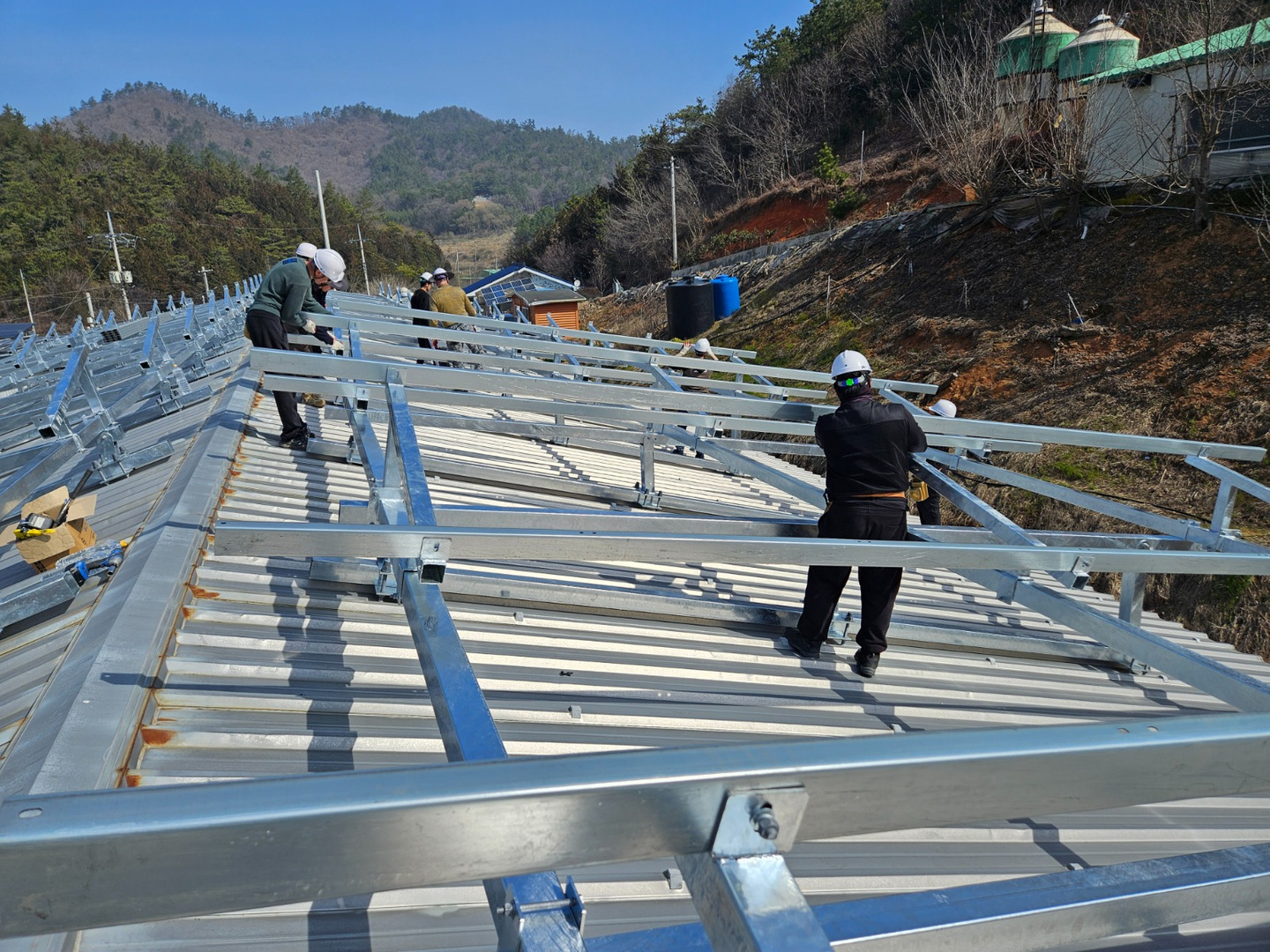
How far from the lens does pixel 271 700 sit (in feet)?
9.78

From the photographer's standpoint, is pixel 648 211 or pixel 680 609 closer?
pixel 680 609

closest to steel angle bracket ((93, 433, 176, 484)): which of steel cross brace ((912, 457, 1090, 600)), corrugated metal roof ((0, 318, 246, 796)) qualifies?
corrugated metal roof ((0, 318, 246, 796))

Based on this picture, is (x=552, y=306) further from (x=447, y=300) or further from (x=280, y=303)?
(x=280, y=303)

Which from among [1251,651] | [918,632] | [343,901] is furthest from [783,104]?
[343,901]

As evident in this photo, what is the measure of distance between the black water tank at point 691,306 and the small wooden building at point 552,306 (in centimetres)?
831

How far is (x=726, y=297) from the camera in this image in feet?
98.5

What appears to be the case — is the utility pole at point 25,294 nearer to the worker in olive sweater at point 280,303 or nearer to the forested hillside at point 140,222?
the forested hillside at point 140,222

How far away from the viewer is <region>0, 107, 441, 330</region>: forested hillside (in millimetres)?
68562

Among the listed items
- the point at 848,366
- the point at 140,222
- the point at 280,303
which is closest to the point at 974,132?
the point at 848,366

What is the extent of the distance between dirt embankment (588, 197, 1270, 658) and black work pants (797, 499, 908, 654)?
737cm

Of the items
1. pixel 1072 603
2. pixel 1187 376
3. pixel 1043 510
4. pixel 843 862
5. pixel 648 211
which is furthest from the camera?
pixel 648 211

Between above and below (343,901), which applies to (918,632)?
below

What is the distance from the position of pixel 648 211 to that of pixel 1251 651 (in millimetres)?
46230

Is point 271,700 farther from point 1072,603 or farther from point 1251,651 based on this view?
point 1251,651
